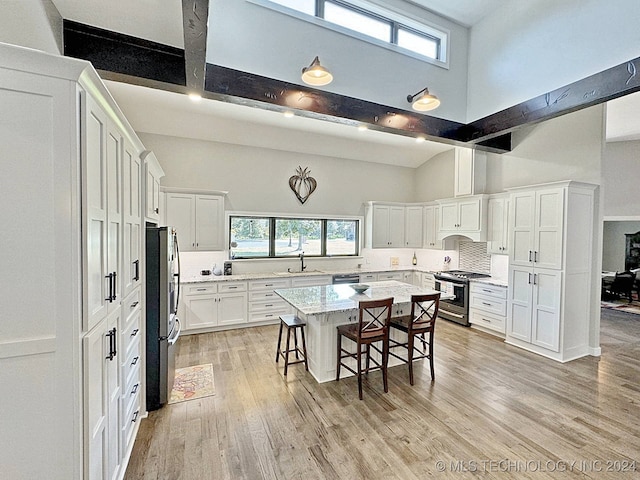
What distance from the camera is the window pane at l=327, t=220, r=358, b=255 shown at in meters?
6.59

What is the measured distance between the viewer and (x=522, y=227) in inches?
178

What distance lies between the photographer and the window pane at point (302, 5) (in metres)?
3.27

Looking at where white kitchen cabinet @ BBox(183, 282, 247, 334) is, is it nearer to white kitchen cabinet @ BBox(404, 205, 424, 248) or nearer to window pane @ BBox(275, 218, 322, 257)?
window pane @ BBox(275, 218, 322, 257)

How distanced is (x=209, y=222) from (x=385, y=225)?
357 centimetres

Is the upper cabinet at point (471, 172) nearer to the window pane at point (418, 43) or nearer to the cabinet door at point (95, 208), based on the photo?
the window pane at point (418, 43)

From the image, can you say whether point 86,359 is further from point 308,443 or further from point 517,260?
point 517,260

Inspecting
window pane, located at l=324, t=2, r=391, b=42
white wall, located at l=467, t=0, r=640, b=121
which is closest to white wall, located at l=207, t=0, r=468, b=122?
window pane, located at l=324, t=2, r=391, b=42

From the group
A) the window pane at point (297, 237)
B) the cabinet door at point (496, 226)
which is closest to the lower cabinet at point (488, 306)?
the cabinet door at point (496, 226)

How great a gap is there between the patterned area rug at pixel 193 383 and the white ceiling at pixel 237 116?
337 cm

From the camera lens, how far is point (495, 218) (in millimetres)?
5355

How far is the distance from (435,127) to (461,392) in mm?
3291

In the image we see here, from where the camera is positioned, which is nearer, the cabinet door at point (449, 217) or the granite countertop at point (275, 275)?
the granite countertop at point (275, 275)

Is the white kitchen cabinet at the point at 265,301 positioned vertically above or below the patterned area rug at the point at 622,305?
above

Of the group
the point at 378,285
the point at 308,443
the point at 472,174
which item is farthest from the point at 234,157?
the point at 308,443
